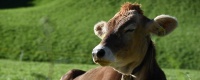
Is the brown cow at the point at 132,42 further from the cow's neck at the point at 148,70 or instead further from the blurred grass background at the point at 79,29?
the blurred grass background at the point at 79,29

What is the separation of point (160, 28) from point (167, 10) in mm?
49312

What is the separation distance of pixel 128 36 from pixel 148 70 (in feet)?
Answer: 1.56

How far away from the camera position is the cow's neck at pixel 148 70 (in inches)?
216

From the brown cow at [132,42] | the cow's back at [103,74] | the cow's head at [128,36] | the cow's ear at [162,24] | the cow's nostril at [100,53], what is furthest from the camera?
the cow's back at [103,74]

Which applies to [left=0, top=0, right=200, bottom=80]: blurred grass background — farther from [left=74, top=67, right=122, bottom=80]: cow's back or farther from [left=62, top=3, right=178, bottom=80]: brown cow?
[left=62, top=3, right=178, bottom=80]: brown cow

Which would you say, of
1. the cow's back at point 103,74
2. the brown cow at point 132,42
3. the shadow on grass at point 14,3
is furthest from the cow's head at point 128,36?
the shadow on grass at point 14,3

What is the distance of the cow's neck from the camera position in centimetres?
548

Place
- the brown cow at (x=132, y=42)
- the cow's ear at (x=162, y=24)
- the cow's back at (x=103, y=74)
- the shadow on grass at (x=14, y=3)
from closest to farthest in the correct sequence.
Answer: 1. the brown cow at (x=132, y=42)
2. the cow's ear at (x=162, y=24)
3. the cow's back at (x=103, y=74)
4. the shadow on grass at (x=14, y=3)

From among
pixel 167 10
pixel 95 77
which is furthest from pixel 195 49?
pixel 95 77

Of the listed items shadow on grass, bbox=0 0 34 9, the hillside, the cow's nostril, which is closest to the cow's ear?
the cow's nostril

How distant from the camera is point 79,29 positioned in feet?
164

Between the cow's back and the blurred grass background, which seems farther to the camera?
the blurred grass background

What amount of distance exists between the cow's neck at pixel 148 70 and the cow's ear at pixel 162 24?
15 cm

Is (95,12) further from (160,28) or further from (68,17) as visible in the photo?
(160,28)
